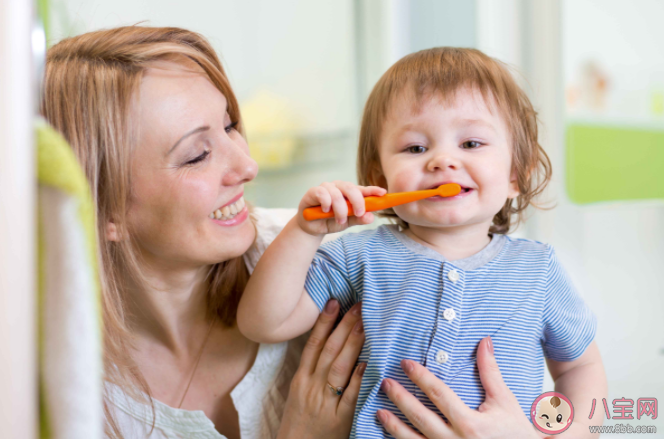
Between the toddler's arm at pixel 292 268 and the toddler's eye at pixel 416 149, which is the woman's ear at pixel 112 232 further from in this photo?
the toddler's eye at pixel 416 149

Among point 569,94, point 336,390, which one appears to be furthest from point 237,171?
point 569,94

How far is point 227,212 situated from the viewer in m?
0.85

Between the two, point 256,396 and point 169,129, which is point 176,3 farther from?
point 256,396

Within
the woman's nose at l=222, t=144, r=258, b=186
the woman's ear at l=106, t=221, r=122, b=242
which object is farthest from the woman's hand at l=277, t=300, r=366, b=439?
the woman's ear at l=106, t=221, r=122, b=242

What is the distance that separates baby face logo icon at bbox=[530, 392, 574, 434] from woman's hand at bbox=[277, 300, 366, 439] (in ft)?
0.92

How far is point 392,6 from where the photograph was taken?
2025mm

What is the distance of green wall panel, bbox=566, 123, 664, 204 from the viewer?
1.72 m

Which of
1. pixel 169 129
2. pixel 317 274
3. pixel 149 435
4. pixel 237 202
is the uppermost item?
pixel 169 129

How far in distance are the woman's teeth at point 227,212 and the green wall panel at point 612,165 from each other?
127cm

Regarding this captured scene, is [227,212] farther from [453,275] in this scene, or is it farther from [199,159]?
[453,275]

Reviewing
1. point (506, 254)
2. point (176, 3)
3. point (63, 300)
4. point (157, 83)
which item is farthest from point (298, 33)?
point (63, 300)

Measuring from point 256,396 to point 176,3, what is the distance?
133cm

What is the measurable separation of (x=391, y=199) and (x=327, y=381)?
337 mm

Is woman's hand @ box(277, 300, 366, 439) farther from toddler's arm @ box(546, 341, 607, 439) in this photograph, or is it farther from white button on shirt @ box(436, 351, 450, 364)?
toddler's arm @ box(546, 341, 607, 439)
